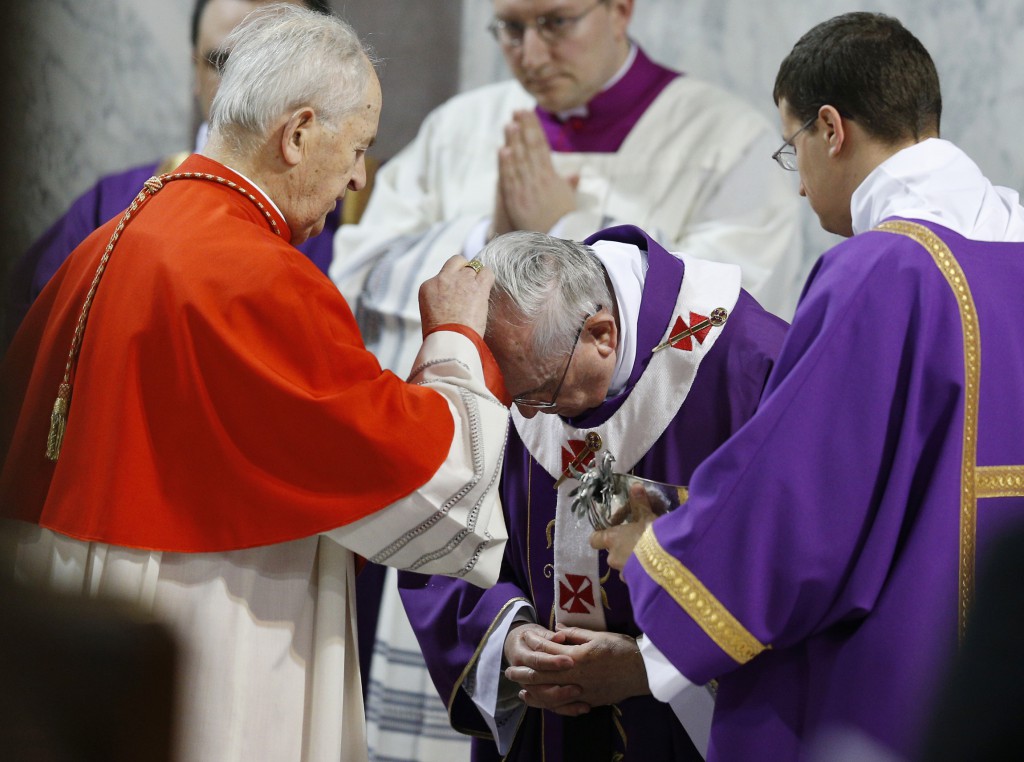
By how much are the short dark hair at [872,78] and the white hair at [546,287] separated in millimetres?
616

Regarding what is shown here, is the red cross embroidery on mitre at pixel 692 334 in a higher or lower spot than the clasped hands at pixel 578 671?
higher

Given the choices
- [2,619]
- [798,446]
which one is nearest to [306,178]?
[798,446]

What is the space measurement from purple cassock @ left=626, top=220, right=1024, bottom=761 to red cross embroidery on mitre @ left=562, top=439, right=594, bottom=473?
63cm

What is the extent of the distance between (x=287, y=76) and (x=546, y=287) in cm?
75

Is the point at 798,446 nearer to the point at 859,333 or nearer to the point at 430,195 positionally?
the point at 859,333

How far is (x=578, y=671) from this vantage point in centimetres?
293

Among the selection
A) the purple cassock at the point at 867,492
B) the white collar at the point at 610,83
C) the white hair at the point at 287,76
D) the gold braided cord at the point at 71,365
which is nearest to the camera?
the purple cassock at the point at 867,492

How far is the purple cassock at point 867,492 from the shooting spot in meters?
2.37

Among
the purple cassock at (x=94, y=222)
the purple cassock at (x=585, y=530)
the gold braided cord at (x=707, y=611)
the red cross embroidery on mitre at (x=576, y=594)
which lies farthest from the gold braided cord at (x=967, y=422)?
the purple cassock at (x=94, y=222)

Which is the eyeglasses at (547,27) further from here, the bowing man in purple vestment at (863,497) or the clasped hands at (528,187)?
the bowing man in purple vestment at (863,497)

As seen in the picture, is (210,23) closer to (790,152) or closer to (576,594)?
(790,152)

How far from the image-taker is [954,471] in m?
2.40

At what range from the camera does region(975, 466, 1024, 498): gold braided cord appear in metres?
2.42

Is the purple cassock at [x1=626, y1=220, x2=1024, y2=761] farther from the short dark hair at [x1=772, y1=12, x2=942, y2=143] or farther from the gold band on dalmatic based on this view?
the short dark hair at [x1=772, y1=12, x2=942, y2=143]
